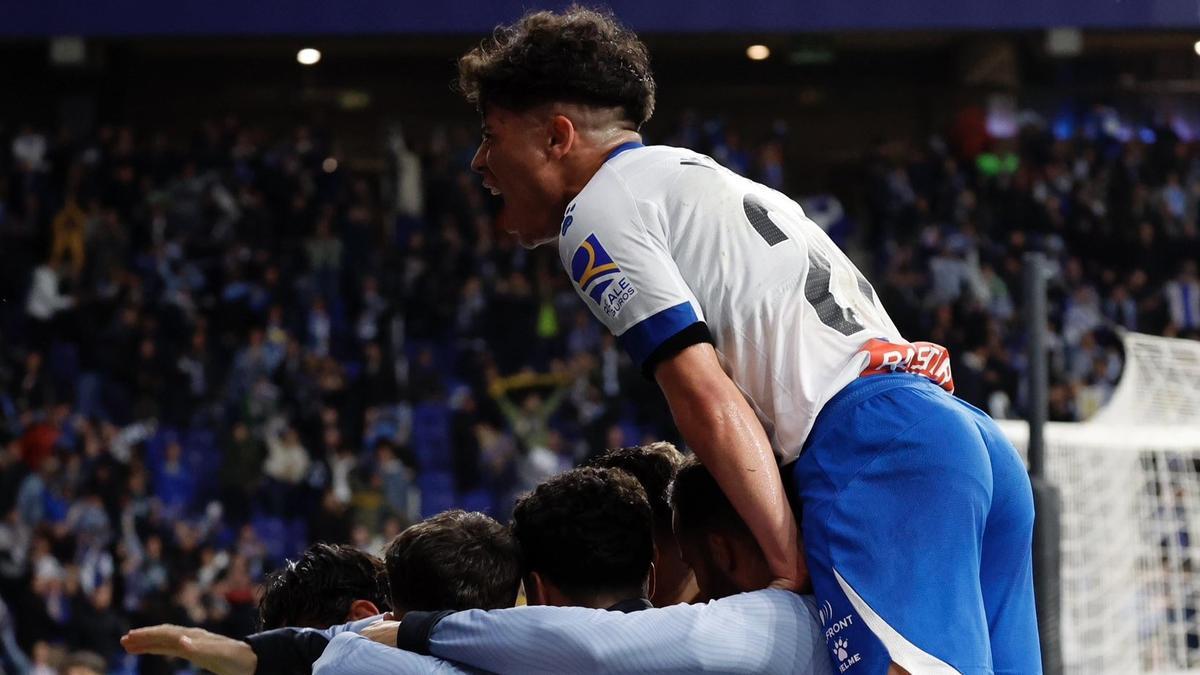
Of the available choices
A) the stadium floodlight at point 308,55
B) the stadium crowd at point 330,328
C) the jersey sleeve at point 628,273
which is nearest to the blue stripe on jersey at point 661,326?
the jersey sleeve at point 628,273

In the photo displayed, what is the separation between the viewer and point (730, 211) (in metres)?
3.11

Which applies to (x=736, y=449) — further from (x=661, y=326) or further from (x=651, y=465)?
(x=651, y=465)

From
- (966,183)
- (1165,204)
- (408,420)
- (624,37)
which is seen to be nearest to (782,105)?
(966,183)

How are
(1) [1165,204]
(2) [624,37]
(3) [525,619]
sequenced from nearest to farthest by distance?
1. (3) [525,619]
2. (2) [624,37]
3. (1) [1165,204]

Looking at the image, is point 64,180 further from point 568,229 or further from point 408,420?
point 568,229

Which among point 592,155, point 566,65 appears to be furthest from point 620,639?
point 566,65

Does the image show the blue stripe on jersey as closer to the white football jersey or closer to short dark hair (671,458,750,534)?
the white football jersey

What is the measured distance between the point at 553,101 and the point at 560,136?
71 millimetres

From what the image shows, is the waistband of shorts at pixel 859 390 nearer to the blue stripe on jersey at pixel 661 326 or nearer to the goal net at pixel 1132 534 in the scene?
the blue stripe on jersey at pixel 661 326

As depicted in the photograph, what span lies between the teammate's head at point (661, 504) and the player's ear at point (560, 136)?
65 cm

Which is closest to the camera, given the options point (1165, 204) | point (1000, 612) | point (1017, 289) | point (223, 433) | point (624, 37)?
point (1000, 612)

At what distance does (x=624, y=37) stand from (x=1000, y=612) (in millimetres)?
1350

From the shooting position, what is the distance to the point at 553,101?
3.27 m

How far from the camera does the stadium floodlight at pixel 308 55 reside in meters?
23.4
